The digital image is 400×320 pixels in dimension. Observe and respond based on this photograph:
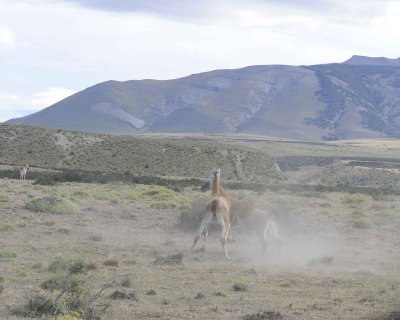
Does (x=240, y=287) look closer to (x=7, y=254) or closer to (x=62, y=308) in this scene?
(x=62, y=308)

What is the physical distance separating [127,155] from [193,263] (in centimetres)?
6456

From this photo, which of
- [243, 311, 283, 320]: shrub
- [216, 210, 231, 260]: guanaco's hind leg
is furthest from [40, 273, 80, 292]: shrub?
[216, 210, 231, 260]: guanaco's hind leg

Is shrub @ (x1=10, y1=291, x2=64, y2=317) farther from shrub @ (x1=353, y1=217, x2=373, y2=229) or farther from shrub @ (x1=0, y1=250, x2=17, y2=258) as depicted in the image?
shrub @ (x1=353, y1=217, x2=373, y2=229)

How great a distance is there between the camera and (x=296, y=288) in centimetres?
1397

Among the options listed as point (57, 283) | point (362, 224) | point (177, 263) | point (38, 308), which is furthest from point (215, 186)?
point (362, 224)

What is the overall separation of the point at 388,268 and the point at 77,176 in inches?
1336

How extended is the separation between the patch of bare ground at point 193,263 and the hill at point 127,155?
147 ft

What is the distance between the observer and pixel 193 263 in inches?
677

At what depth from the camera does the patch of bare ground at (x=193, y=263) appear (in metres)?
11.9

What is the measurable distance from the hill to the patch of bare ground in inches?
1760

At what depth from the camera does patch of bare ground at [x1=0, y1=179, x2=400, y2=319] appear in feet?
38.9

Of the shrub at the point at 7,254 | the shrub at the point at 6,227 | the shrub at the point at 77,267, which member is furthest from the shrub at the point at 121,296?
the shrub at the point at 6,227

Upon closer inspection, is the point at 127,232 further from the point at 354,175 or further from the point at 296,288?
the point at 354,175

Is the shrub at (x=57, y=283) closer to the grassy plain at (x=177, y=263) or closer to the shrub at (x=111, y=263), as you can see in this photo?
the grassy plain at (x=177, y=263)
